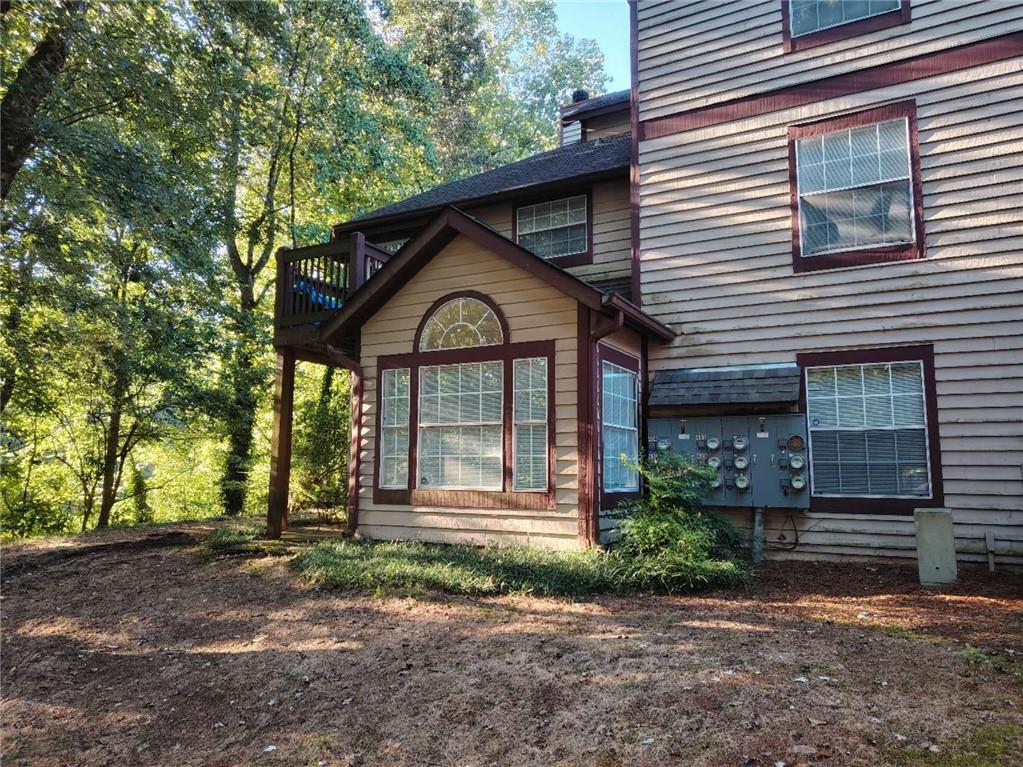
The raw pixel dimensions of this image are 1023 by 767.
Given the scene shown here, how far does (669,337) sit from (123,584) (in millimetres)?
7142

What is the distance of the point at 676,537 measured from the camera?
6.56 m

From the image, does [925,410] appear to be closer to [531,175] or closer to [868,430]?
[868,430]

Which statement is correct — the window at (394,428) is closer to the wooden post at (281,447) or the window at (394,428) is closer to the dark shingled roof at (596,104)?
the wooden post at (281,447)

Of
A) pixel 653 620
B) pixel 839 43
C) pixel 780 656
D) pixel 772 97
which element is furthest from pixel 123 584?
pixel 839 43

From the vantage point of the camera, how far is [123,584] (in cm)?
719

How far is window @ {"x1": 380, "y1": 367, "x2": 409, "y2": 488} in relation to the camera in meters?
8.39

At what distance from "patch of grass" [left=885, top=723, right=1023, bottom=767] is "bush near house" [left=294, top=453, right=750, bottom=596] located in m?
3.11

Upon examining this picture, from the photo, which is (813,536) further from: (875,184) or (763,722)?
(763,722)

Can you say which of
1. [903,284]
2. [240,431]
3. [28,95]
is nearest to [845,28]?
[903,284]

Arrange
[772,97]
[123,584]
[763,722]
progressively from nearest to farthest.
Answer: [763,722], [123,584], [772,97]

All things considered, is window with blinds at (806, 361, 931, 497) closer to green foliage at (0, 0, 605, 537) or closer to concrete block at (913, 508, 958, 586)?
concrete block at (913, 508, 958, 586)

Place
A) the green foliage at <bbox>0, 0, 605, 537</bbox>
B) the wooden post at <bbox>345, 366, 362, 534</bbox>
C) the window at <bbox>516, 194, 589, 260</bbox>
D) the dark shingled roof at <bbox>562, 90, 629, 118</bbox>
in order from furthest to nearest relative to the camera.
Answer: the dark shingled roof at <bbox>562, 90, 629, 118</bbox> < the window at <bbox>516, 194, 589, 260</bbox> < the green foliage at <bbox>0, 0, 605, 537</bbox> < the wooden post at <bbox>345, 366, 362, 534</bbox>

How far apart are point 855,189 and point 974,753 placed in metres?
6.77

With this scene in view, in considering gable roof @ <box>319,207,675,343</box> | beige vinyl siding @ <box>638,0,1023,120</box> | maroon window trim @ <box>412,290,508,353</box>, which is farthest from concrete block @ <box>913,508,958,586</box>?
beige vinyl siding @ <box>638,0,1023,120</box>
